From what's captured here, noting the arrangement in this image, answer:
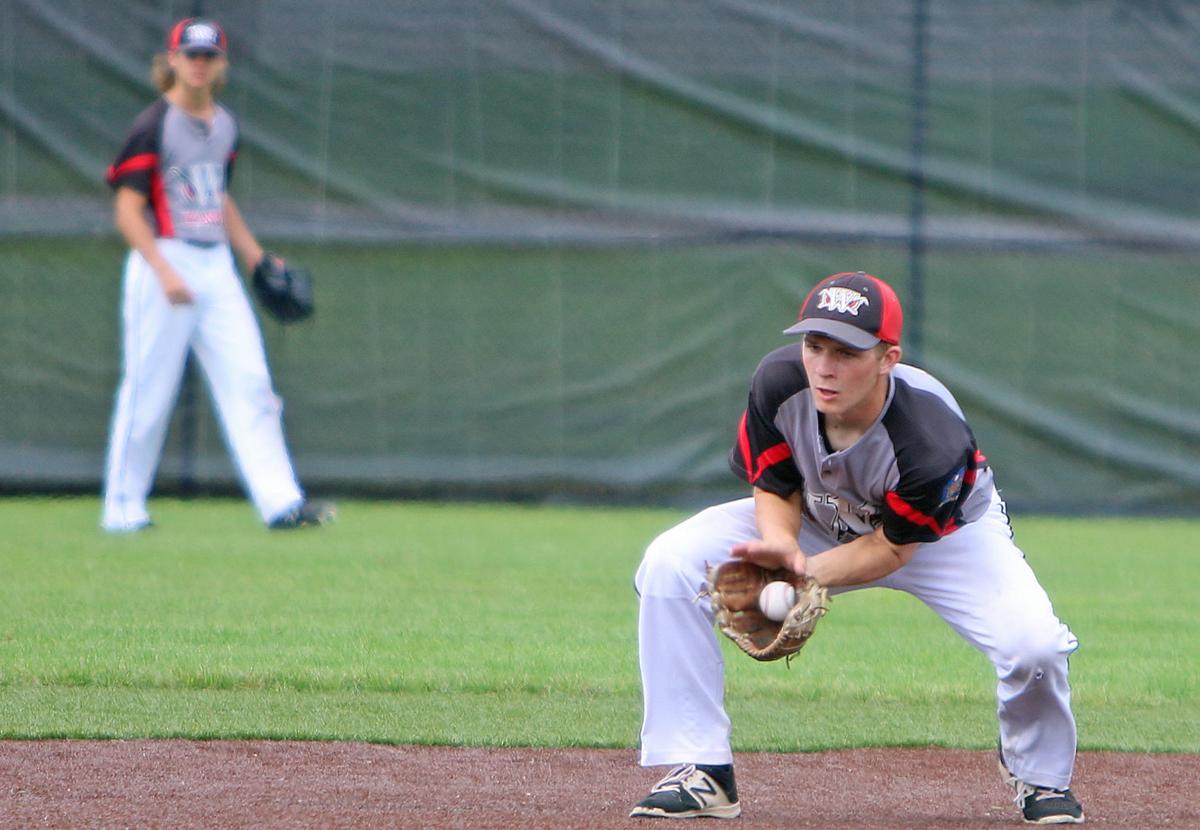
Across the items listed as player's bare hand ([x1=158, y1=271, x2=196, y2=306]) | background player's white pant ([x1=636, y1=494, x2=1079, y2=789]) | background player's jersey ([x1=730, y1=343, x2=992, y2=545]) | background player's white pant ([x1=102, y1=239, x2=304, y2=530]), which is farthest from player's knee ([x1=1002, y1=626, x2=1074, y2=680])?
player's bare hand ([x1=158, y1=271, x2=196, y2=306])

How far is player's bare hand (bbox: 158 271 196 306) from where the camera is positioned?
7340 millimetres

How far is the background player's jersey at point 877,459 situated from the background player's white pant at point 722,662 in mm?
183

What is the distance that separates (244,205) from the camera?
9.79m

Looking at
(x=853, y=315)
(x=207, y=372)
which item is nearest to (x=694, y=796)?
(x=853, y=315)

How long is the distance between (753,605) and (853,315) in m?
0.63

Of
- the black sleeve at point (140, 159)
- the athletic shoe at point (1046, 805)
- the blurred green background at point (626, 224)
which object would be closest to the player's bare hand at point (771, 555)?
the athletic shoe at point (1046, 805)

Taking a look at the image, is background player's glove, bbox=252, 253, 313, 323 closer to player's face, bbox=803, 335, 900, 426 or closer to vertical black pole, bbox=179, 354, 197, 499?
vertical black pole, bbox=179, 354, 197, 499

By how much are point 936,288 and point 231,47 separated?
421cm

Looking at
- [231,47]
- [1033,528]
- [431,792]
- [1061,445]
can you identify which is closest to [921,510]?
[431,792]

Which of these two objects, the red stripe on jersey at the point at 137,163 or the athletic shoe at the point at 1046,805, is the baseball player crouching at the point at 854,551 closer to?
the athletic shoe at the point at 1046,805

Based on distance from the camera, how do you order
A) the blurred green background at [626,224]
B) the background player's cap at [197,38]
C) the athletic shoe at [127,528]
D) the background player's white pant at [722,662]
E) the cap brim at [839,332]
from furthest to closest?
the blurred green background at [626,224]
the athletic shoe at [127,528]
the background player's cap at [197,38]
the background player's white pant at [722,662]
the cap brim at [839,332]

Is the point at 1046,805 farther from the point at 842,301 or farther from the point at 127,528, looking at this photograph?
the point at 127,528

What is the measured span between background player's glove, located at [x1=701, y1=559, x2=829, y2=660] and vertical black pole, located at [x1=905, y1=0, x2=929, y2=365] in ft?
20.6

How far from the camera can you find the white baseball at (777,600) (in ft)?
11.3
